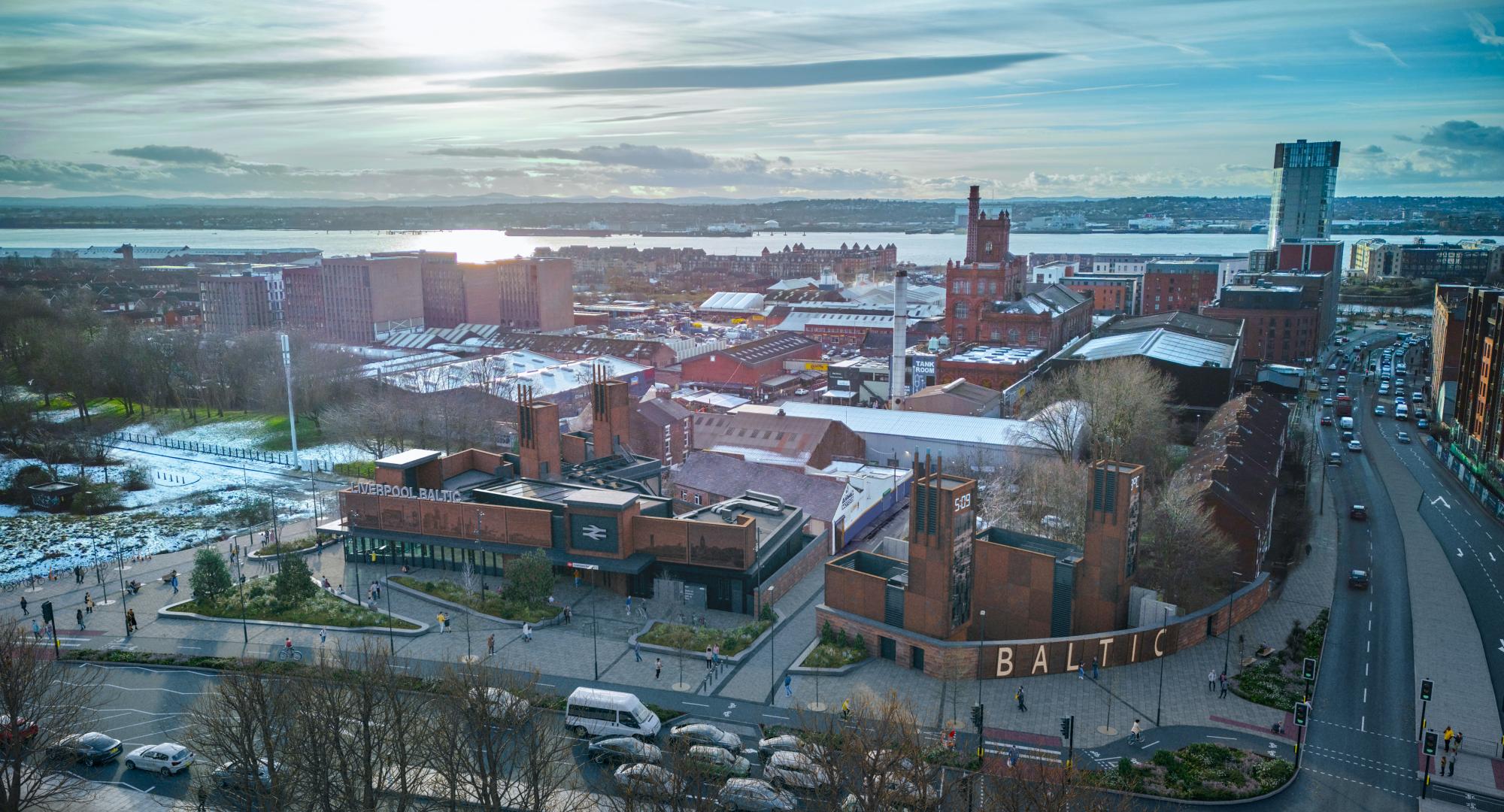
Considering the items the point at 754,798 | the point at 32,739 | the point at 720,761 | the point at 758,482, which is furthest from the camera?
the point at 758,482

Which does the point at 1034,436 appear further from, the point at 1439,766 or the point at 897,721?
Answer: the point at 897,721

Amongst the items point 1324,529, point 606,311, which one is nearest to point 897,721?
point 1324,529

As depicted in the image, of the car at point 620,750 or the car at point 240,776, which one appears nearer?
the car at point 240,776

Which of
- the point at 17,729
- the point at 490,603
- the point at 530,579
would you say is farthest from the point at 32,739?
the point at 530,579

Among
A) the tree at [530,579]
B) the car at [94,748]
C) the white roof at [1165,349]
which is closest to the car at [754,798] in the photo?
the tree at [530,579]

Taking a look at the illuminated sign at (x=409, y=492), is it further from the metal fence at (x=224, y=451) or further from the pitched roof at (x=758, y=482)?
the metal fence at (x=224, y=451)

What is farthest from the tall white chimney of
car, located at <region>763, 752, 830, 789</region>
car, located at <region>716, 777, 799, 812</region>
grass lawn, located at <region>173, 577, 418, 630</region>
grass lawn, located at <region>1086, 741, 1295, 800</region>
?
car, located at <region>716, 777, 799, 812</region>

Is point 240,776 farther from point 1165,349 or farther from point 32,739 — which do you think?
point 1165,349
